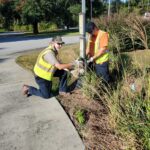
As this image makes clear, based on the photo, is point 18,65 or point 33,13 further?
point 33,13

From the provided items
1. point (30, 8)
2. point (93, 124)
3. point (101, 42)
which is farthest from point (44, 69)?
point (30, 8)

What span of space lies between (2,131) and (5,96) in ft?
6.93

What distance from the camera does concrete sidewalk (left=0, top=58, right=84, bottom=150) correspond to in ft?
15.7

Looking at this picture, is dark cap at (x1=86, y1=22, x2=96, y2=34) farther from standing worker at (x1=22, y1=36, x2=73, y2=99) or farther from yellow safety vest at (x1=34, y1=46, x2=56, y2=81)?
yellow safety vest at (x1=34, y1=46, x2=56, y2=81)

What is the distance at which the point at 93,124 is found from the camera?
207 inches

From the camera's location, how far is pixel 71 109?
20.1 ft

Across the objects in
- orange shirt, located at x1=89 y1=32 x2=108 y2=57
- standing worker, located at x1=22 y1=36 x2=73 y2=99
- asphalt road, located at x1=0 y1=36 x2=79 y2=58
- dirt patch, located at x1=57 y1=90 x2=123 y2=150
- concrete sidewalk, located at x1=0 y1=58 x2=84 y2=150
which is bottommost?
asphalt road, located at x1=0 y1=36 x2=79 y2=58

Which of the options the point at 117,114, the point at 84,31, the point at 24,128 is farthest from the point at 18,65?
the point at 117,114

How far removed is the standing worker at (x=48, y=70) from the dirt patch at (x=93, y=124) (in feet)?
1.09

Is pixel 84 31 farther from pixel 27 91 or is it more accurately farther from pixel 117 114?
pixel 117 114

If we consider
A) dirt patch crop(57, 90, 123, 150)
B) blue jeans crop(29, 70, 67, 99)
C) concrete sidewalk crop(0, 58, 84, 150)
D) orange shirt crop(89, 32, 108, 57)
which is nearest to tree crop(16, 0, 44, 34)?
concrete sidewalk crop(0, 58, 84, 150)

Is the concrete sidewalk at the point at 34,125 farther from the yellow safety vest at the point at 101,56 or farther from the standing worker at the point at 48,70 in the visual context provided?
the yellow safety vest at the point at 101,56

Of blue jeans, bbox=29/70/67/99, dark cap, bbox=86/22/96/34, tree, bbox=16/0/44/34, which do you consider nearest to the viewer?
blue jeans, bbox=29/70/67/99

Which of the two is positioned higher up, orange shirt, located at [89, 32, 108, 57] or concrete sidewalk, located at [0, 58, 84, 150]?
orange shirt, located at [89, 32, 108, 57]
